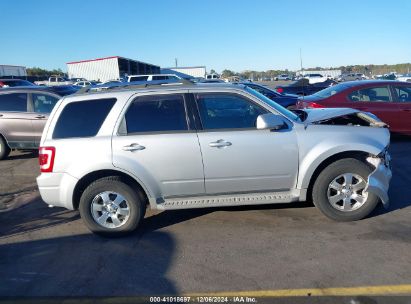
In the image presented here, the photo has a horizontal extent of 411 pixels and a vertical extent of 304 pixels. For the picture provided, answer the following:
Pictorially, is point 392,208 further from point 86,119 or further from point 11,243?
point 11,243

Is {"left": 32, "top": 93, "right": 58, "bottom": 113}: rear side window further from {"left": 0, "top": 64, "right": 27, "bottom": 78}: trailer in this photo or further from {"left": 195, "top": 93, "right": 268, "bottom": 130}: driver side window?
{"left": 0, "top": 64, "right": 27, "bottom": 78}: trailer

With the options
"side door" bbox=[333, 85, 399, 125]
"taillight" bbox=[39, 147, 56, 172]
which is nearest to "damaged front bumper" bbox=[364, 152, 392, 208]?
"taillight" bbox=[39, 147, 56, 172]

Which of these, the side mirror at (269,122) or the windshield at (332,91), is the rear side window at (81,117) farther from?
the windshield at (332,91)

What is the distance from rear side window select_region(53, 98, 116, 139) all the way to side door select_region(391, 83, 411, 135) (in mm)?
7027

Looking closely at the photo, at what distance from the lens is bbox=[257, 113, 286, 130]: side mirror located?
421 cm

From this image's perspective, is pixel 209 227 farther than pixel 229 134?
Yes

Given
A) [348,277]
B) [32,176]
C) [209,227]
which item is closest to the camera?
[348,277]

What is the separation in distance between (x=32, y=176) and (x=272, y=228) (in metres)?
5.14

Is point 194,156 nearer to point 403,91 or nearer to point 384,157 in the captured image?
point 384,157

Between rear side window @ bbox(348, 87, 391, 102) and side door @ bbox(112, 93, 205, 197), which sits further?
rear side window @ bbox(348, 87, 391, 102)

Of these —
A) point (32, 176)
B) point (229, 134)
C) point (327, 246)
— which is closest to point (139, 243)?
point (229, 134)

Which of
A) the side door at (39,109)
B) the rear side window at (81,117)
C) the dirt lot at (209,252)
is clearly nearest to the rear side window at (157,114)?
the rear side window at (81,117)

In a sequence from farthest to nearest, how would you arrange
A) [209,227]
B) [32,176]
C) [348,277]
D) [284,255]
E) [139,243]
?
[32,176] → [209,227] → [139,243] → [284,255] → [348,277]

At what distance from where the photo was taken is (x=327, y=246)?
4.00 m
